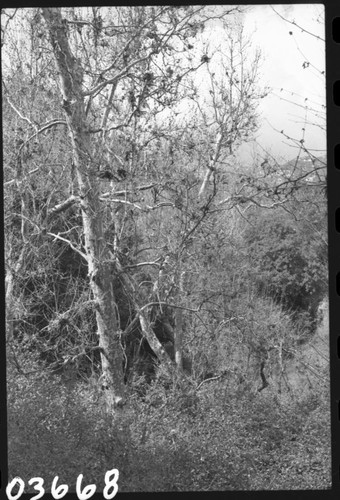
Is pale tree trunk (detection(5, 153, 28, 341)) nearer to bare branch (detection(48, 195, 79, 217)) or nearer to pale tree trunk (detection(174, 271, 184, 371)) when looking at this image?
bare branch (detection(48, 195, 79, 217))

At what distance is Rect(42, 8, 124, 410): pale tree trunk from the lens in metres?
3.05

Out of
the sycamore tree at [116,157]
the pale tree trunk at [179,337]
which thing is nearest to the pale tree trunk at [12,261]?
the sycamore tree at [116,157]

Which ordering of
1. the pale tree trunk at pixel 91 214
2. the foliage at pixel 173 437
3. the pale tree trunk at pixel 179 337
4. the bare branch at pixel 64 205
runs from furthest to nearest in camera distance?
the pale tree trunk at pixel 179 337
the bare branch at pixel 64 205
the pale tree trunk at pixel 91 214
the foliage at pixel 173 437

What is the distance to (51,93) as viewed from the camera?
3201 millimetres

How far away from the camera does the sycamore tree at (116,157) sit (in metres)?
3.09

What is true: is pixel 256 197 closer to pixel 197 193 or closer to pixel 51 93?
pixel 197 193

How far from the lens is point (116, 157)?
3170mm

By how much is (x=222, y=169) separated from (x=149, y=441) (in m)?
1.66

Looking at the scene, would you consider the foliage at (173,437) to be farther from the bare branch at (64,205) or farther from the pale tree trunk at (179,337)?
the bare branch at (64,205)

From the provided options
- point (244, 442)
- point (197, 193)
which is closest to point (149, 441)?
point (244, 442)

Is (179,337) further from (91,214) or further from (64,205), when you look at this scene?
(64,205)

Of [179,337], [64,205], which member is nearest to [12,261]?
[64,205]

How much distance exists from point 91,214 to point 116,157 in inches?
14.1

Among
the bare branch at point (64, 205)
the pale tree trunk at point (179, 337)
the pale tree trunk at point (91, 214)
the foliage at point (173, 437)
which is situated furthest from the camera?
the pale tree trunk at point (179, 337)
